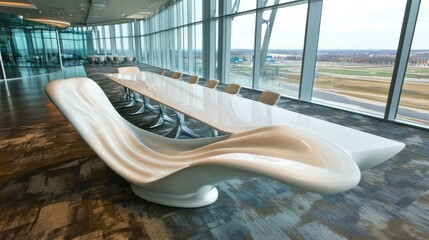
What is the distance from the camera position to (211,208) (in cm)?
207

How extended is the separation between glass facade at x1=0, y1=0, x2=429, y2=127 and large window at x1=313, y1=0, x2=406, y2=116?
0.02 meters

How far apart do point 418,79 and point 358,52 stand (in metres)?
1.50

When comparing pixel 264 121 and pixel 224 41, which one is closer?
pixel 264 121

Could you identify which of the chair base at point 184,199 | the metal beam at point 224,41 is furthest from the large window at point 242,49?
the chair base at point 184,199

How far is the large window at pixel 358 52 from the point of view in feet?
15.2

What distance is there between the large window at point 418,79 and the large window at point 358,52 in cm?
28

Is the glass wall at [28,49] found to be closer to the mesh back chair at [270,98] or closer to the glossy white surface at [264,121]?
the glossy white surface at [264,121]

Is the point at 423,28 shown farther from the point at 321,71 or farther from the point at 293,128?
the point at 293,128

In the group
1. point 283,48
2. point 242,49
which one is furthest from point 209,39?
point 283,48

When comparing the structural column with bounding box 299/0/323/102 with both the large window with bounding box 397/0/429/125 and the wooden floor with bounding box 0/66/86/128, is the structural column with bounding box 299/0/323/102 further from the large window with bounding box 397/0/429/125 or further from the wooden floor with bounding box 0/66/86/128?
the wooden floor with bounding box 0/66/86/128

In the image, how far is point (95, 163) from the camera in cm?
291

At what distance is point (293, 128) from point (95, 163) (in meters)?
2.38

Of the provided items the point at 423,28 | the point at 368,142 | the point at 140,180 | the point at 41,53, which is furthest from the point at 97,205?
the point at 41,53

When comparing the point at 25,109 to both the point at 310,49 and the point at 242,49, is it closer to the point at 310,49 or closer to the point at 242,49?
the point at 242,49
